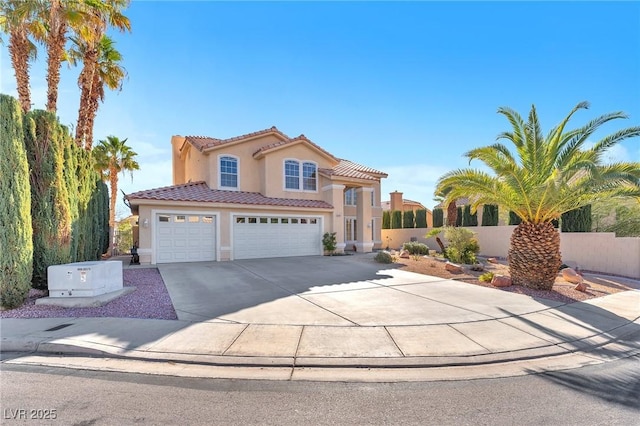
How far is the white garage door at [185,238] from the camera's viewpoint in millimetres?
14602

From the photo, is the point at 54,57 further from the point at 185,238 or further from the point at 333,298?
the point at 333,298

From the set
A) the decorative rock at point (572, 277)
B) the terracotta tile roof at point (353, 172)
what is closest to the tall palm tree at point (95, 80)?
the terracotta tile roof at point (353, 172)

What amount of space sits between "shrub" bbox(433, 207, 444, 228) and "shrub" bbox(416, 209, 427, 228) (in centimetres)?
77

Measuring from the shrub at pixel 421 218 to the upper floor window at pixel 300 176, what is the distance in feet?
32.1

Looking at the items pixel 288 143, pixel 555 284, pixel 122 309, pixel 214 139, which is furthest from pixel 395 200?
pixel 122 309

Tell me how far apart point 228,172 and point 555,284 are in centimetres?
1638

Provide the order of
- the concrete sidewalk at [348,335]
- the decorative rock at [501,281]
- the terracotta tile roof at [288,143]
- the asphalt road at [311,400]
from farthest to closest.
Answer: the terracotta tile roof at [288,143] → the decorative rock at [501,281] → the concrete sidewalk at [348,335] → the asphalt road at [311,400]

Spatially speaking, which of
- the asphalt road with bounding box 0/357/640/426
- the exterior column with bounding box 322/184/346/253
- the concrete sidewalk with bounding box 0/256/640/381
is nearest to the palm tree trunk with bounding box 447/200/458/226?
the exterior column with bounding box 322/184/346/253

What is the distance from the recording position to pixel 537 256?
9.17 meters

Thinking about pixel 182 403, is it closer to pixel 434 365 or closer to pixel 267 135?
pixel 434 365

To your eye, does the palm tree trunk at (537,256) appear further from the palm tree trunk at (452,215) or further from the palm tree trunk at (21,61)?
the palm tree trunk at (21,61)

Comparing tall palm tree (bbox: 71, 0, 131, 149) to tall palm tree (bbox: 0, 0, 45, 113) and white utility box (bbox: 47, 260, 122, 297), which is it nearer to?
tall palm tree (bbox: 0, 0, 45, 113)

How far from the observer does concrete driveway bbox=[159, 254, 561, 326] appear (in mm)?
6457

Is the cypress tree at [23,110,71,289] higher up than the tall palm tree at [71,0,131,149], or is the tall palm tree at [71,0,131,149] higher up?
the tall palm tree at [71,0,131,149]
